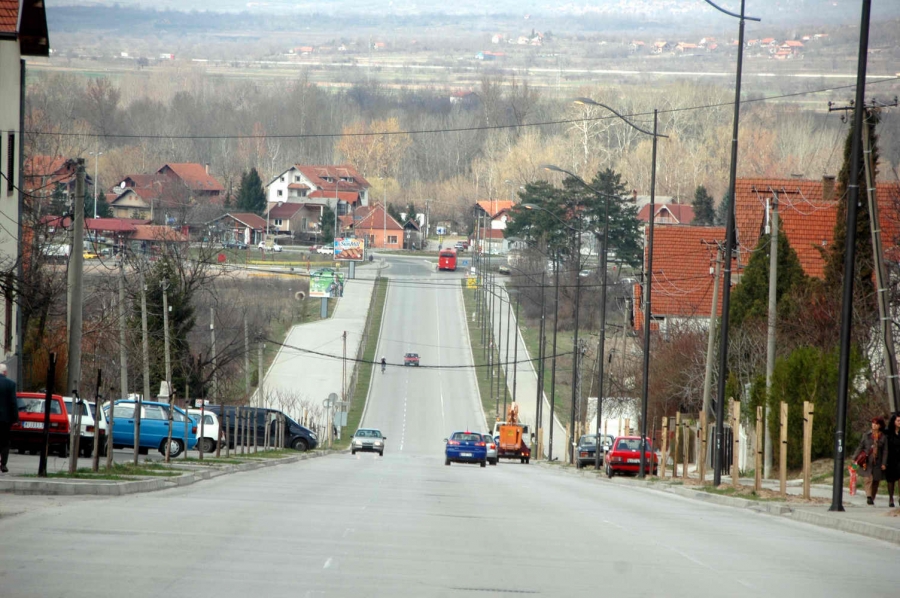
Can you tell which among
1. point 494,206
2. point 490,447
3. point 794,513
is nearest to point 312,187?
point 494,206

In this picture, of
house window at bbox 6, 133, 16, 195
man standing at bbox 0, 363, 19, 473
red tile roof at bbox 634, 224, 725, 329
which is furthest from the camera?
red tile roof at bbox 634, 224, 725, 329

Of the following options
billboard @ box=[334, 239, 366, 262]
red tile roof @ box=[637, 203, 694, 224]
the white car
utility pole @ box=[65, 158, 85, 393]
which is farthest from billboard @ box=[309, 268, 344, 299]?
utility pole @ box=[65, 158, 85, 393]

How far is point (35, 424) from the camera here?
28.4m

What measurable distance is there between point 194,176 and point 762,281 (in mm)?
134958

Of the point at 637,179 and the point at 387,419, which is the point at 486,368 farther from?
the point at 637,179

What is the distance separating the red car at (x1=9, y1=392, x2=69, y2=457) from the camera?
28.1 m

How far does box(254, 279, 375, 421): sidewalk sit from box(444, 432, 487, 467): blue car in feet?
92.8

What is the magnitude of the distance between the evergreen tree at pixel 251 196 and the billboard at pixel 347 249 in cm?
3337

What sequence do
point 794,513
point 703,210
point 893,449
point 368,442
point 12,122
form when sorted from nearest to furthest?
point 893,449
point 794,513
point 12,122
point 368,442
point 703,210

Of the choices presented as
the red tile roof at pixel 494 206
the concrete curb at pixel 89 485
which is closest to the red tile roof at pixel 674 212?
the red tile roof at pixel 494 206

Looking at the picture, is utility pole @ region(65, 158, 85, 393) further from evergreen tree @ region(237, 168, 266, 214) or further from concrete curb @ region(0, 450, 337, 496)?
evergreen tree @ region(237, 168, 266, 214)

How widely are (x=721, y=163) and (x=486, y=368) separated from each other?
229 ft

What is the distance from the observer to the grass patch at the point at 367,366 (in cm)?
7662

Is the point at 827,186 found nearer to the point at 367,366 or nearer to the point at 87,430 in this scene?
the point at 87,430
